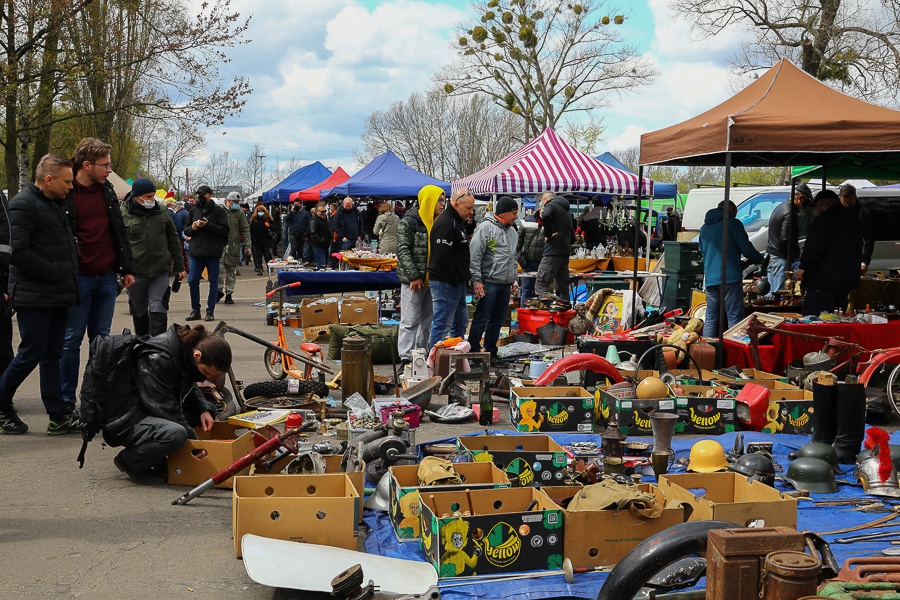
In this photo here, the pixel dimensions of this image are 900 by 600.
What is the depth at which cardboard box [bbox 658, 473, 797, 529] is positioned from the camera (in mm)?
4336

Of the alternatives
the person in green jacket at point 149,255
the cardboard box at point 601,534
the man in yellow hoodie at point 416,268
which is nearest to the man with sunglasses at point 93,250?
the person in green jacket at point 149,255

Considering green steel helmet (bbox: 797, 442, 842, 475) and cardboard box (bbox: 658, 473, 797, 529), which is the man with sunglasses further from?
A: green steel helmet (bbox: 797, 442, 842, 475)

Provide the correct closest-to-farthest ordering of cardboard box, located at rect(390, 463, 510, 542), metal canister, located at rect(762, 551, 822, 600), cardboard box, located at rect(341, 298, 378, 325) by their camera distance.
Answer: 1. metal canister, located at rect(762, 551, 822, 600)
2. cardboard box, located at rect(390, 463, 510, 542)
3. cardboard box, located at rect(341, 298, 378, 325)

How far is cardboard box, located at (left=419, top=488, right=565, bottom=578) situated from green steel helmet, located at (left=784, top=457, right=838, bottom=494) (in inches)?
84.4

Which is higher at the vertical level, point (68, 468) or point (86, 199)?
point (86, 199)

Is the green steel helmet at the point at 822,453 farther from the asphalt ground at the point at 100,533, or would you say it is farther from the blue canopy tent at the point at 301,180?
the blue canopy tent at the point at 301,180

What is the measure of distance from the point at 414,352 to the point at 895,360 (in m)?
4.63

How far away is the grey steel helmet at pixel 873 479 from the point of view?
18.0 ft

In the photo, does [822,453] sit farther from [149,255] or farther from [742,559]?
[149,255]

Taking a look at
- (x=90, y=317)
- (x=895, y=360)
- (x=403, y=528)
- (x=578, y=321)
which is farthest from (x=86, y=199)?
(x=895, y=360)

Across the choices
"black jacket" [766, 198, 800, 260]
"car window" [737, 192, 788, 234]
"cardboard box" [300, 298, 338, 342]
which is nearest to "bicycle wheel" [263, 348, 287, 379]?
"cardboard box" [300, 298, 338, 342]

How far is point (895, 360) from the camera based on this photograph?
322 inches

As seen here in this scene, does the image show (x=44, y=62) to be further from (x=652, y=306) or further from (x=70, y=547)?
(x=70, y=547)

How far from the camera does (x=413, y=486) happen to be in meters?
4.94
